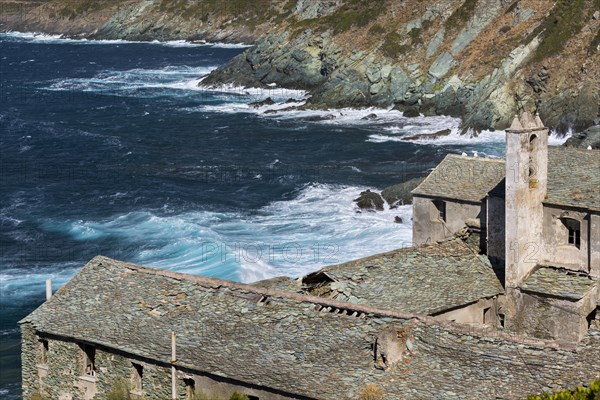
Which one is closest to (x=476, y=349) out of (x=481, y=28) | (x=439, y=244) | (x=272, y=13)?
(x=439, y=244)

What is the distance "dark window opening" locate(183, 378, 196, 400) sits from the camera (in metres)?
29.0

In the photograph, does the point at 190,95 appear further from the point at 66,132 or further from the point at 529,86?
the point at 529,86

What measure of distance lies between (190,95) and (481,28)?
35.8m

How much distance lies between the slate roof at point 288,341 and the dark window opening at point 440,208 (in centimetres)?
1414

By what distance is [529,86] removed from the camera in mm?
88188

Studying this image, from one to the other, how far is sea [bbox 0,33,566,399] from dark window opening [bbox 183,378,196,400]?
1519 cm

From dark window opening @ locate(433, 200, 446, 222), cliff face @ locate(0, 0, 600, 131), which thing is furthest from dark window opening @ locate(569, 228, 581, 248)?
cliff face @ locate(0, 0, 600, 131)

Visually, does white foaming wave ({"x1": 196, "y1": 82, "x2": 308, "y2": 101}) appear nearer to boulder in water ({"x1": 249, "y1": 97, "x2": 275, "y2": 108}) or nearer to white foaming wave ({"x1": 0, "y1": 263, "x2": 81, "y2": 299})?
boulder in water ({"x1": 249, "y1": 97, "x2": 275, "y2": 108})

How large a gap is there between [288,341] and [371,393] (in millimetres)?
3133

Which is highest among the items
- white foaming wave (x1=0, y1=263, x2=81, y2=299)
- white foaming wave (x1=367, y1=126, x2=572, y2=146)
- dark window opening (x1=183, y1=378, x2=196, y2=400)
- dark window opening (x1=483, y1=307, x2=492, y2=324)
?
white foaming wave (x1=367, y1=126, x2=572, y2=146)

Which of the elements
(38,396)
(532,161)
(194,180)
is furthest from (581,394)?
(194,180)

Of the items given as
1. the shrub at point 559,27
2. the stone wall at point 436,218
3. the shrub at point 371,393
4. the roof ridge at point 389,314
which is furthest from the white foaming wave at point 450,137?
the shrub at point 371,393

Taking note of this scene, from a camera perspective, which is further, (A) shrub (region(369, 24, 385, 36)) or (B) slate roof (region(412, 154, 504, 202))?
(A) shrub (region(369, 24, 385, 36))

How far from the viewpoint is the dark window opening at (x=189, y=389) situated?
29.0 meters
